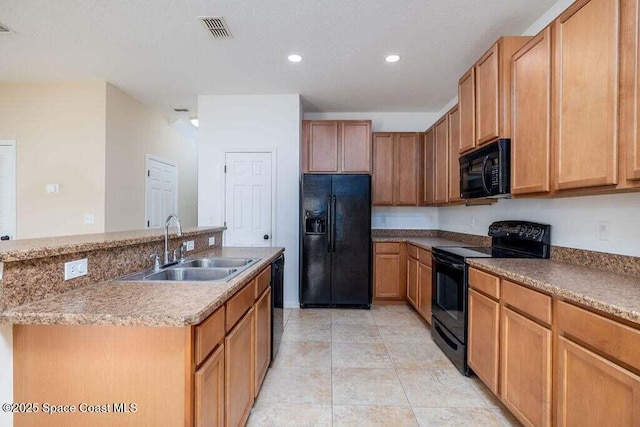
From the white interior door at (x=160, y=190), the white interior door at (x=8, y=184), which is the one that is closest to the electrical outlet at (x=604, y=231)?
the white interior door at (x=160, y=190)

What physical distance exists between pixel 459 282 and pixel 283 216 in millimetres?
2326

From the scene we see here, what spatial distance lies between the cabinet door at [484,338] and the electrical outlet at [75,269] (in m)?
2.21

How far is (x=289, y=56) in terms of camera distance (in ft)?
9.98

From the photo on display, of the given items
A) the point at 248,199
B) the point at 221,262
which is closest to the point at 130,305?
the point at 221,262

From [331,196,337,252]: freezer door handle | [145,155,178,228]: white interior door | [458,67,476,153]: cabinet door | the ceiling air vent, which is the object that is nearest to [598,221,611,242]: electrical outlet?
Result: [458,67,476,153]: cabinet door

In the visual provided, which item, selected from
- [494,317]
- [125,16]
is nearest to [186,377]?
[494,317]

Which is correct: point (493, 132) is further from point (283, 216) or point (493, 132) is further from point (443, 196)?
point (283, 216)

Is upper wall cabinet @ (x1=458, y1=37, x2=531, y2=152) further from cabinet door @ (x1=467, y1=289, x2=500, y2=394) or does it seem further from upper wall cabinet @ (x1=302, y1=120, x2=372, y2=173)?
Answer: upper wall cabinet @ (x1=302, y1=120, x2=372, y2=173)

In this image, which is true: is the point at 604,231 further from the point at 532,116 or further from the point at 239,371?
the point at 239,371

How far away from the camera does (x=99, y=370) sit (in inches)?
42.4

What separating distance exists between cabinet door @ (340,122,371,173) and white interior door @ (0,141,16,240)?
4009 millimetres

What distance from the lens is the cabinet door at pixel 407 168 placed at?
4422 mm

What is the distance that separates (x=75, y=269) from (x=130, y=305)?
41cm

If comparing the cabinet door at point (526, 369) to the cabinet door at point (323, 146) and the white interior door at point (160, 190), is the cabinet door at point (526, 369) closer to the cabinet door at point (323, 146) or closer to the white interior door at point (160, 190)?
the cabinet door at point (323, 146)
